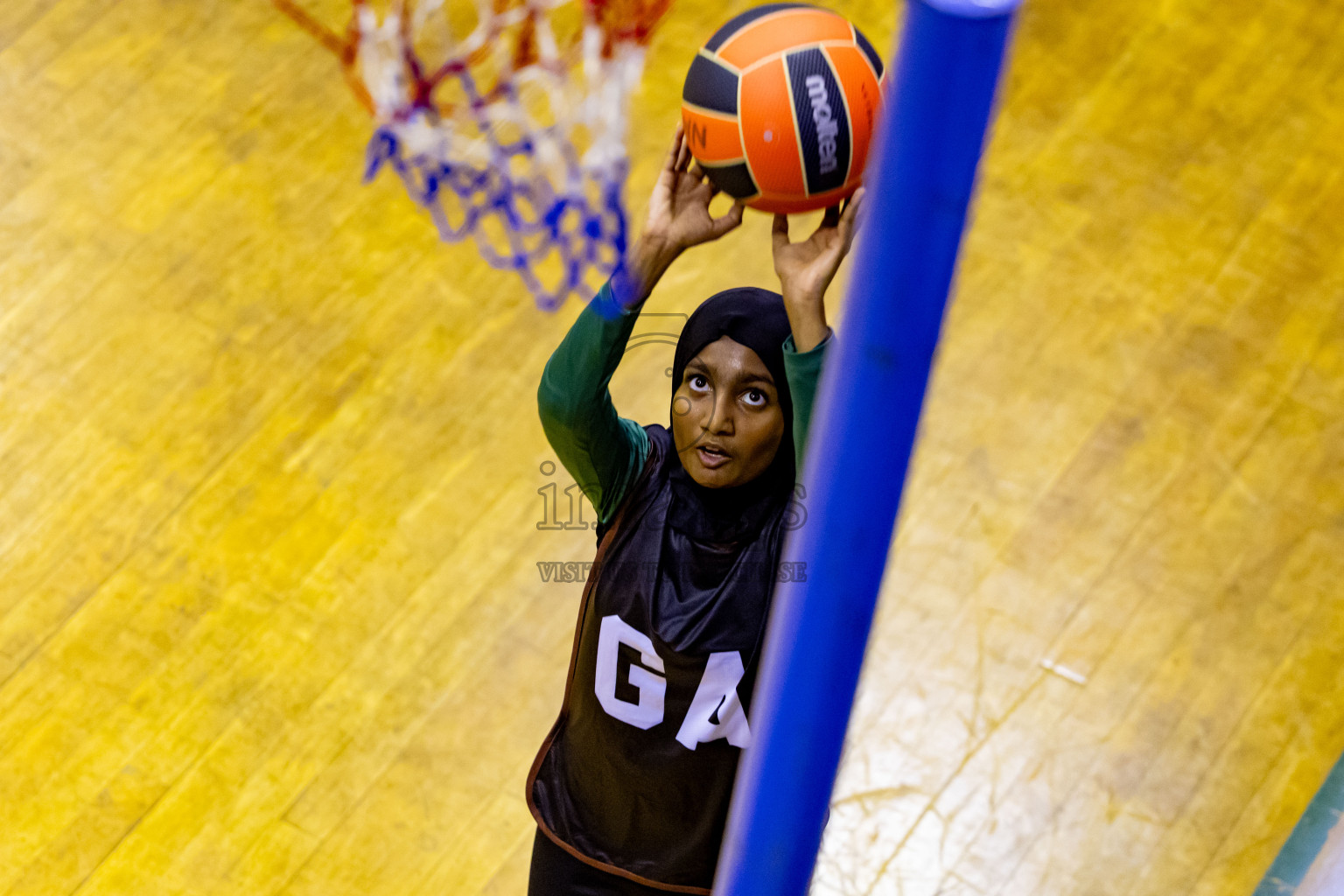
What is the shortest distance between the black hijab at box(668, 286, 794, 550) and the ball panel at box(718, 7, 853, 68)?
313 millimetres

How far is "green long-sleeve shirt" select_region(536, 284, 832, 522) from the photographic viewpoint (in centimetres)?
173

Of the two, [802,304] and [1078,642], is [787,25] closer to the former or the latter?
[802,304]

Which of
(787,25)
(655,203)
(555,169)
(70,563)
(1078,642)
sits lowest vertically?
(70,563)

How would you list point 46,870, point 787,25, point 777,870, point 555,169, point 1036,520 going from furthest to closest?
point 1036,520, point 46,870, point 555,169, point 787,25, point 777,870

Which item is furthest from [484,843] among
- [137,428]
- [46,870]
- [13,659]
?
[137,428]

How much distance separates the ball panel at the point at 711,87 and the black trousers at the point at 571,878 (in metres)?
1.12

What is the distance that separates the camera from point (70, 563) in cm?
334

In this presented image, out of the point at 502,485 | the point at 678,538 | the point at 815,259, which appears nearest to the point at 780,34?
the point at 815,259

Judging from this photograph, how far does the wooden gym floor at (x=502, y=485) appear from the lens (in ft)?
9.91

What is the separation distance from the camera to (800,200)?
180cm

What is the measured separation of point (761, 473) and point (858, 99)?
52cm

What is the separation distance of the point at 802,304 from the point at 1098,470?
2.07 meters

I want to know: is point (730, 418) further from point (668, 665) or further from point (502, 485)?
point (502, 485)

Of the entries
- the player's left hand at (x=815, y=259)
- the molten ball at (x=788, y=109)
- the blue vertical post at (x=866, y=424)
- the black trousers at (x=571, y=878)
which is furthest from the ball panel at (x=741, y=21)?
the black trousers at (x=571, y=878)
